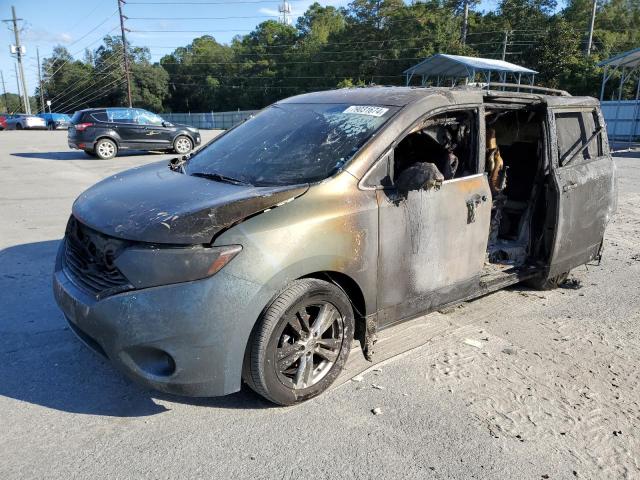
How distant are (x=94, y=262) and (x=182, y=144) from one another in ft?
52.6

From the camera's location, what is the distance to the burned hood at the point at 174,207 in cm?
266

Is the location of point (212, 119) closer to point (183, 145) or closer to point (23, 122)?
point (23, 122)

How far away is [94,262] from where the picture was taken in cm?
292

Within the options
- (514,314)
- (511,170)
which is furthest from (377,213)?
(511,170)

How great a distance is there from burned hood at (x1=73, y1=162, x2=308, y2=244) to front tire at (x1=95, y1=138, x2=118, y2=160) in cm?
1393

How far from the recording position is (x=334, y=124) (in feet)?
12.1

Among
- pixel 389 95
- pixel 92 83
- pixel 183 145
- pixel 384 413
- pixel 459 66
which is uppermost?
pixel 92 83

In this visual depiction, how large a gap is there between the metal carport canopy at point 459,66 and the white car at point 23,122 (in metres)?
33.7

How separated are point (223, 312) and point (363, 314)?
1066 millimetres

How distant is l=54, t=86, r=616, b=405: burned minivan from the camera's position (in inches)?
103

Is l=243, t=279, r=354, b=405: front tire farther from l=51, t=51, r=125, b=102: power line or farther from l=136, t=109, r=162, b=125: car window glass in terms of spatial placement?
l=51, t=51, r=125, b=102: power line

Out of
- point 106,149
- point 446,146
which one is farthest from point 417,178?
point 106,149

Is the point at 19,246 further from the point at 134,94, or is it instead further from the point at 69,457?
the point at 134,94

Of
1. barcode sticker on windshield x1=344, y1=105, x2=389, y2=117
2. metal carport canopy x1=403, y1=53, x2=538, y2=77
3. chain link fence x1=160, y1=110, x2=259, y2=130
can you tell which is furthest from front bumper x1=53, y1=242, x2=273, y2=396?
chain link fence x1=160, y1=110, x2=259, y2=130
